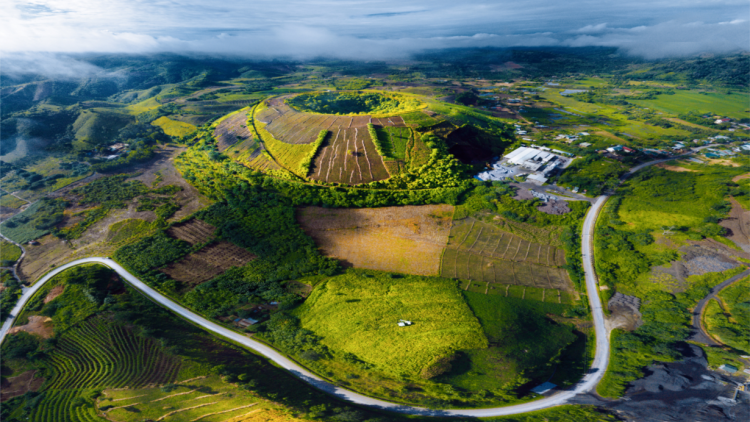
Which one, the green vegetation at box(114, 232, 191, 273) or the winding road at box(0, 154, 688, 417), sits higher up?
the green vegetation at box(114, 232, 191, 273)

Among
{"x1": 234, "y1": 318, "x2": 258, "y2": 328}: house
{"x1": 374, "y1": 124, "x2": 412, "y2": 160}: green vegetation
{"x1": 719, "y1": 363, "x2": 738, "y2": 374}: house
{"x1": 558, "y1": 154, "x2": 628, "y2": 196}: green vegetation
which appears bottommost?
{"x1": 234, "y1": 318, "x2": 258, "y2": 328}: house

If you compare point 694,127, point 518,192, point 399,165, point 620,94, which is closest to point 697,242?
point 518,192

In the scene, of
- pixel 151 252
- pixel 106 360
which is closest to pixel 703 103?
pixel 151 252

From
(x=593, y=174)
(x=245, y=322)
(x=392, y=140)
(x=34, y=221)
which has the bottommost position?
(x=245, y=322)

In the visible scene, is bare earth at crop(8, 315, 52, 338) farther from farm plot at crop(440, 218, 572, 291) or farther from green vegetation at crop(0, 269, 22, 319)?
farm plot at crop(440, 218, 572, 291)

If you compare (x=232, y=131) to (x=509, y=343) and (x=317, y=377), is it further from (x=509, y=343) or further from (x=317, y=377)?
(x=509, y=343)

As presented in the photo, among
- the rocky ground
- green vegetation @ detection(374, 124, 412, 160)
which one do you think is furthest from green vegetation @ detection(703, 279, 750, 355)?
green vegetation @ detection(374, 124, 412, 160)

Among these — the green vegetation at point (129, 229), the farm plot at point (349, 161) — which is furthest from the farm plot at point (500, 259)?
the green vegetation at point (129, 229)
